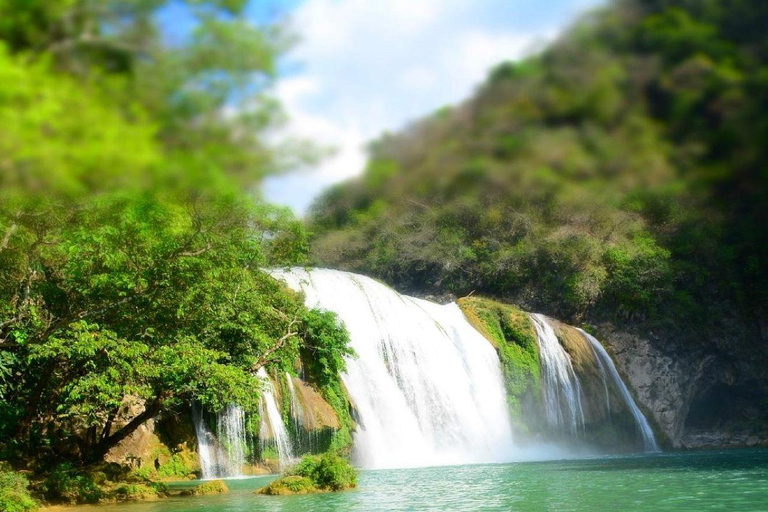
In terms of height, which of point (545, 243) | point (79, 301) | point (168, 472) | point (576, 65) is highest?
point (545, 243)

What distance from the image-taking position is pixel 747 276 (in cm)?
3075

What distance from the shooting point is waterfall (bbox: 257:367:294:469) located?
632 inches

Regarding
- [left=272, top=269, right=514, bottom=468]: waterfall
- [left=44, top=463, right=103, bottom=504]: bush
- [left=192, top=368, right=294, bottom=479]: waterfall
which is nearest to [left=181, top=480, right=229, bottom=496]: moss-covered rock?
[left=44, top=463, right=103, bottom=504]: bush

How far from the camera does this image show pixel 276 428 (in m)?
16.2

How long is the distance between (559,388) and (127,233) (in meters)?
20.6

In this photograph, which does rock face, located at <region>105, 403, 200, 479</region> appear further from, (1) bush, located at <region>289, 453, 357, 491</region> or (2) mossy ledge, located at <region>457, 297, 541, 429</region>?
(2) mossy ledge, located at <region>457, 297, 541, 429</region>

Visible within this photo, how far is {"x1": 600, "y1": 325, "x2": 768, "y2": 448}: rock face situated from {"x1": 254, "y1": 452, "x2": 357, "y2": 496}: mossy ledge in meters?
20.3

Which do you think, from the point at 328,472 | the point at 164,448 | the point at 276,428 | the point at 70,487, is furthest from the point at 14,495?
the point at 276,428

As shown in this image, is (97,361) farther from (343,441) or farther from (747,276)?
(747,276)

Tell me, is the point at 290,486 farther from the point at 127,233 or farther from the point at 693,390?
the point at 693,390

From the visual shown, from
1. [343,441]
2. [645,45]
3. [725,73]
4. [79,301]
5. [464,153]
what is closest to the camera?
[725,73]

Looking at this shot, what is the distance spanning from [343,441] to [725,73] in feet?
53.0

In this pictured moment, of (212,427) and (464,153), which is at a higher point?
(464,153)

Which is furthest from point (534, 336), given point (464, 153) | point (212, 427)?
point (464, 153)
